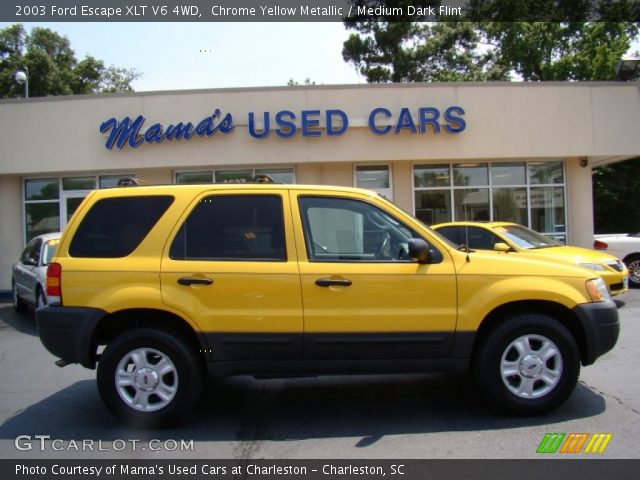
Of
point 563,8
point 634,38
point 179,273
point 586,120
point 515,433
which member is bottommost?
point 515,433

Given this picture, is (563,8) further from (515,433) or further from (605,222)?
(515,433)

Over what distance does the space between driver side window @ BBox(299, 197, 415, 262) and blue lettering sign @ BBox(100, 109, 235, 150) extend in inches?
394

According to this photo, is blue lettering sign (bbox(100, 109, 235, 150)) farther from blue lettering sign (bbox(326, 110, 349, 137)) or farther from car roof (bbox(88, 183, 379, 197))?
car roof (bbox(88, 183, 379, 197))

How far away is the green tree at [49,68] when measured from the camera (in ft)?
121

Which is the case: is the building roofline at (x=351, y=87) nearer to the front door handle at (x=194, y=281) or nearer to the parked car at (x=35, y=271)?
the parked car at (x=35, y=271)

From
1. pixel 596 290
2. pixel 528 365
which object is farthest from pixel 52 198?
pixel 596 290

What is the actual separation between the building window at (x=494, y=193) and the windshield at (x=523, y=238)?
4.68 meters

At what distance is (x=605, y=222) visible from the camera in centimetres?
2408

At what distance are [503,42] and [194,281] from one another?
92.5ft

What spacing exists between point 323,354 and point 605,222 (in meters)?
23.1

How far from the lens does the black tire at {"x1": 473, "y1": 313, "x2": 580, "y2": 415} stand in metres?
4.50

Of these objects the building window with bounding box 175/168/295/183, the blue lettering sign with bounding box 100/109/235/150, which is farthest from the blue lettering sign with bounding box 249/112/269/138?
the building window with bounding box 175/168/295/183

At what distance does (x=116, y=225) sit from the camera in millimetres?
4691

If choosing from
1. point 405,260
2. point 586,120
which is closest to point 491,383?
point 405,260
